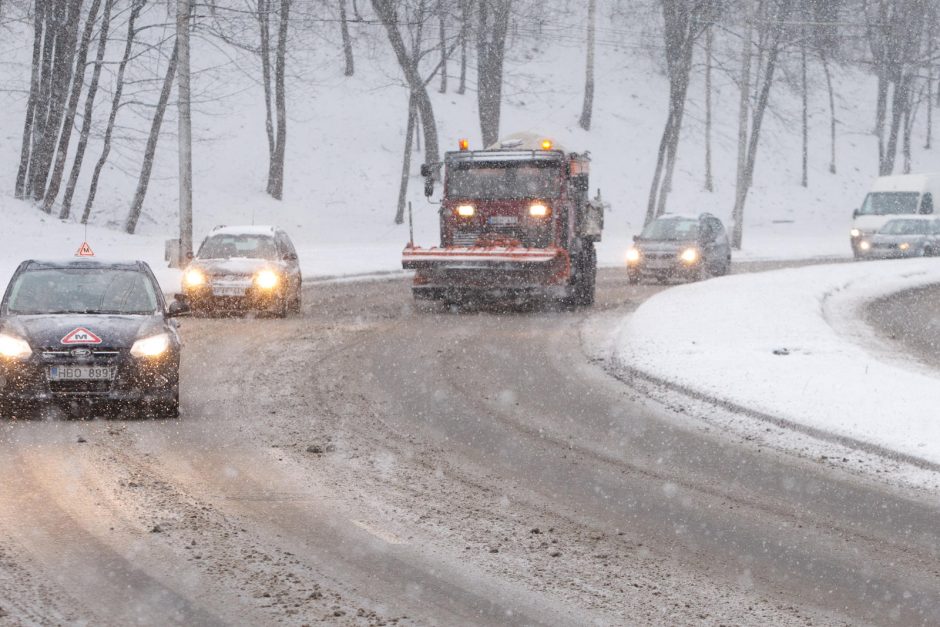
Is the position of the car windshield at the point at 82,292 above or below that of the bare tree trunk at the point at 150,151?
below

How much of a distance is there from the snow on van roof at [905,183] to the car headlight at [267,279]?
31.3 metres

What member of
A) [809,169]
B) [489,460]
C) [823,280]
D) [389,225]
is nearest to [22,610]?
[489,460]

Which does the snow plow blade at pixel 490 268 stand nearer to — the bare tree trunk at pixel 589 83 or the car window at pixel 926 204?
the car window at pixel 926 204

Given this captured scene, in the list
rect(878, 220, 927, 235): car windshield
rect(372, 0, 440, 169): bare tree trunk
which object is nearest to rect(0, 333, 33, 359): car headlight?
rect(372, 0, 440, 169): bare tree trunk

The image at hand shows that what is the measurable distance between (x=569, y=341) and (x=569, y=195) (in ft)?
18.4

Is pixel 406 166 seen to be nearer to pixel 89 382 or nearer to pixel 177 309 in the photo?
pixel 177 309

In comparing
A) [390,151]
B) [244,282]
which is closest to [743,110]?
[390,151]

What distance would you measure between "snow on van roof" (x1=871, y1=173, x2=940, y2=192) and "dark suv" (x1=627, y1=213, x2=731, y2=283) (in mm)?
15365

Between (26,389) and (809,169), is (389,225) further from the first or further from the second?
(26,389)

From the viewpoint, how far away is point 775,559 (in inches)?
301

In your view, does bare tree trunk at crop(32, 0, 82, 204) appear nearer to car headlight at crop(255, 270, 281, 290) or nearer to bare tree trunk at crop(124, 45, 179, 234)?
bare tree trunk at crop(124, 45, 179, 234)

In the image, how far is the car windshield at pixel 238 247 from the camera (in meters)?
23.8

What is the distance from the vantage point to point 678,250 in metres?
33.2

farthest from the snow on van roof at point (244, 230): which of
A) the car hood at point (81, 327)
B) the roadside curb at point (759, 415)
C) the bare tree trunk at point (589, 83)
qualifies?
the bare tree trunk at point (589, 83)
